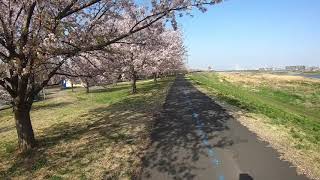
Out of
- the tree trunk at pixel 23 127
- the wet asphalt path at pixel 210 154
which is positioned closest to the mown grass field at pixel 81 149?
the tree trunk at pixel 23 127

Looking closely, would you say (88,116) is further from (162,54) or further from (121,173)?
(162,54)

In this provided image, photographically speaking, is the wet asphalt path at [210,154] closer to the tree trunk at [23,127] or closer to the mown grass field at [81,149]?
the mown grass field at [81,149]

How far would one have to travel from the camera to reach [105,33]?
14102 millimetres

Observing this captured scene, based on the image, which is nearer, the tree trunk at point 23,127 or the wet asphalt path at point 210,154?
the wet asphalt path at point 210,154

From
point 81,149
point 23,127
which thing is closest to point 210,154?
point 81,149

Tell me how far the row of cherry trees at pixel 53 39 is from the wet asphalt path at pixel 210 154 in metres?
3.85

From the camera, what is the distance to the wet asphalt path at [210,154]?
9633 mm

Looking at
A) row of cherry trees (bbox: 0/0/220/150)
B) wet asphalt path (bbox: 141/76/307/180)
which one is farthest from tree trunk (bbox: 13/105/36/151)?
wet asphalt path (bbox: 141/76/307/180)

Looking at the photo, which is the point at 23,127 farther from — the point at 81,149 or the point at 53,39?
the point at 53,39

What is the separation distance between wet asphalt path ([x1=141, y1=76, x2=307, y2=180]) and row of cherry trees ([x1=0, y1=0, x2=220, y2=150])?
3.85m

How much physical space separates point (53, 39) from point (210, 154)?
560cm

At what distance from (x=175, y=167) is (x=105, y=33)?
600 cm

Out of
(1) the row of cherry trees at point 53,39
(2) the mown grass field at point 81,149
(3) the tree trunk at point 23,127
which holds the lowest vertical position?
(2) the mown grass field at point 81,149

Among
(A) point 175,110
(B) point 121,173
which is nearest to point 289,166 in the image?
(B) point 121,173
